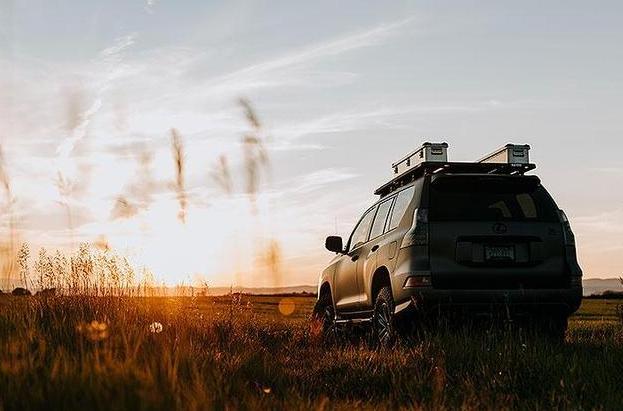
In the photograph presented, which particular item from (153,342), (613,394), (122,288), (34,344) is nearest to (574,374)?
(613,394)

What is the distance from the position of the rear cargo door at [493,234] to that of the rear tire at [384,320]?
2.71 feet

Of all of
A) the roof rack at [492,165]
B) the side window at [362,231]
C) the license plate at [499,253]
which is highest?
the roof rack at [492,165]

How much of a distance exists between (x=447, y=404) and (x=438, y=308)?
287 cm

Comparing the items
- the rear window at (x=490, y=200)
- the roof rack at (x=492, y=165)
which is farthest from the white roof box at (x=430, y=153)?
the rear window at (x=490, y=200)

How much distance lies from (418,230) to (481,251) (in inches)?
27.2

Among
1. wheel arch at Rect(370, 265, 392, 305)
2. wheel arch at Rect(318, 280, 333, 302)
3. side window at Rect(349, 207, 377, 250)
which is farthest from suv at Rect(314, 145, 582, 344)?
wheel arch at Rect(318, 280, 333, 302)

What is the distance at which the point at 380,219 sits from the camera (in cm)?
1056

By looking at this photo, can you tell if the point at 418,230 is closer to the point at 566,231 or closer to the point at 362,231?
the point at 566,231

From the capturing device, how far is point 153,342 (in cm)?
666

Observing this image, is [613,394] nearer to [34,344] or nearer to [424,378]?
[424,378]

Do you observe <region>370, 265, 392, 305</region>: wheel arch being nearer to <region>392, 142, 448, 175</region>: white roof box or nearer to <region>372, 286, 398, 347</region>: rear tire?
<region>372, 286, 398, 347</region>: rear tire

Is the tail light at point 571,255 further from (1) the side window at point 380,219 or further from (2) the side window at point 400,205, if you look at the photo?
(1) the side window at point 380,219

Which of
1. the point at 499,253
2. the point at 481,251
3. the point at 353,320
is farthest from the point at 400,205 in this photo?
the point at 353,320

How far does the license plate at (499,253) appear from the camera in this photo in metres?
8.70
